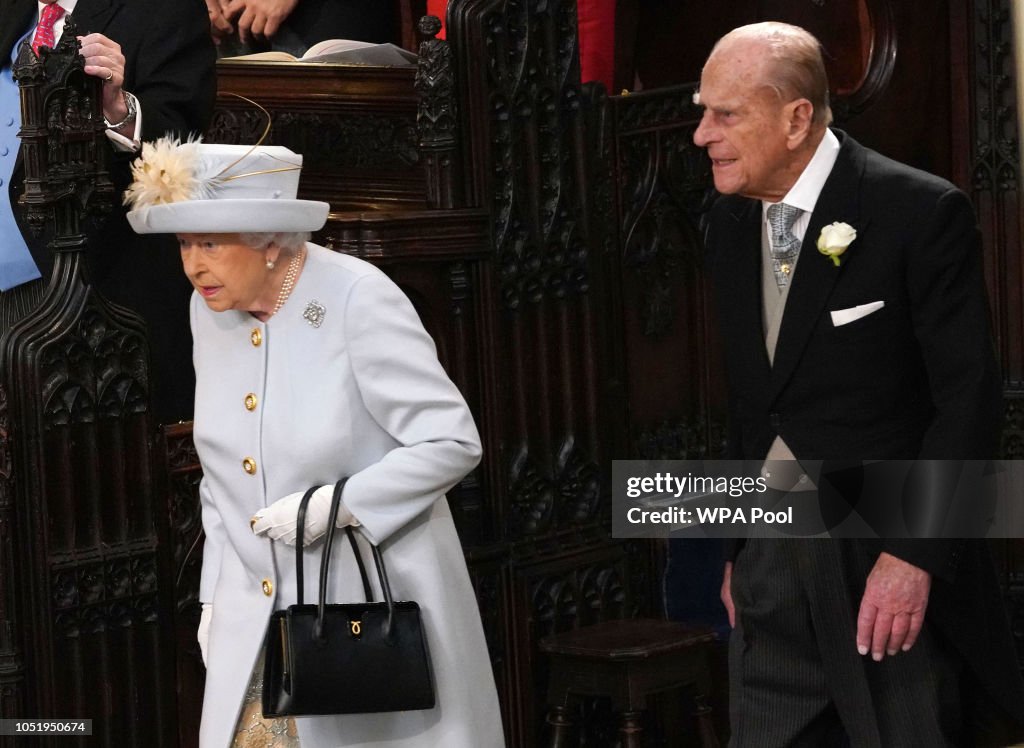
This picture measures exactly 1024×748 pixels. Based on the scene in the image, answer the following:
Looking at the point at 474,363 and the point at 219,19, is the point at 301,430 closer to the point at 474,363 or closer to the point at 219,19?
the point at 474,363

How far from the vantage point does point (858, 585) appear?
11.9 ft

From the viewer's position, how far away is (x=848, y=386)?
3570 millimetres

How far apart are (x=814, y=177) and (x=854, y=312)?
0.32m

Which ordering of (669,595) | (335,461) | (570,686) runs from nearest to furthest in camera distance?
(335,461) → (570,686) → (669,595)

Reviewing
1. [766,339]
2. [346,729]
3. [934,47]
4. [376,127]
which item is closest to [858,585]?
[766,339]

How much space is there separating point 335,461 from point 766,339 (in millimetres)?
967

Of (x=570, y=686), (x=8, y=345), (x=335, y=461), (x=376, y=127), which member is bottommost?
(x=570, y=686)

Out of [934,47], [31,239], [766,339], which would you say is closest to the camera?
[766,339]

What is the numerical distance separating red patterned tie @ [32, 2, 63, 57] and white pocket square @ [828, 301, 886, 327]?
247 centimetres

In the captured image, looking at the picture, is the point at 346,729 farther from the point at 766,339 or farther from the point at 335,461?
the point at 766,339

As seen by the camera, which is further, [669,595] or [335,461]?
[669,595]

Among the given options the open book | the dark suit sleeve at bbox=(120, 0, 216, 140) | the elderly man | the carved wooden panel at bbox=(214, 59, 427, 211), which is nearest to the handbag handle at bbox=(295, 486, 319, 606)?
the elderly man

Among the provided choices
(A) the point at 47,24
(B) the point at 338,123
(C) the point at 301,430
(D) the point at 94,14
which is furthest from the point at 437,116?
(C) the point at 301,430

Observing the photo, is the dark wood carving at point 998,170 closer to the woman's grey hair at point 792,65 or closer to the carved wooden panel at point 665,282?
the carved wooden panel at point 665,282
